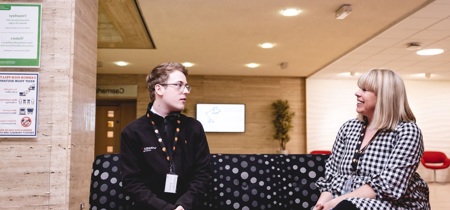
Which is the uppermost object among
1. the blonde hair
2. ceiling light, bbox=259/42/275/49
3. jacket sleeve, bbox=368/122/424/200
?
ceiling light, bbox=259/42/275/49

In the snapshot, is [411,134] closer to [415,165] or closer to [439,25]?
[415,165]

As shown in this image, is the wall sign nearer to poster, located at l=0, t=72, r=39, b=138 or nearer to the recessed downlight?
the recessed downlight

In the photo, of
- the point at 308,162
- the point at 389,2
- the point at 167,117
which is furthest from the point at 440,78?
the point at 167,117

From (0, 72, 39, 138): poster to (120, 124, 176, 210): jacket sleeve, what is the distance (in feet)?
3.62

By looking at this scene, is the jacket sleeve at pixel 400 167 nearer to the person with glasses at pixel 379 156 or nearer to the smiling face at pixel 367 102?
the person with glasses at pixel 379 156

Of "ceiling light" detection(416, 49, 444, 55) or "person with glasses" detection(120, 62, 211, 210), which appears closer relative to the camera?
"person with glasses" detection(120, 62, 211, 210)

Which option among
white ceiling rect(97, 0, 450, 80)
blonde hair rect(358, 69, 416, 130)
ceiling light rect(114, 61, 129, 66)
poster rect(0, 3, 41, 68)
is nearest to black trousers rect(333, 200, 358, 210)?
blonde hair rect(358, 69, 416, 130)

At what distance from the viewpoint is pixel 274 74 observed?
39.8 feet

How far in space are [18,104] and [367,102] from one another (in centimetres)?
263

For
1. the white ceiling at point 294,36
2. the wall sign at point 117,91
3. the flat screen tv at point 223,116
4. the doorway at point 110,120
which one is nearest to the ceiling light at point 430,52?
the white ceiling at point 294,36

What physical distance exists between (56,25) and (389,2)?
448 cm

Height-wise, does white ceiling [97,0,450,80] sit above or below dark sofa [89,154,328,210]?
above

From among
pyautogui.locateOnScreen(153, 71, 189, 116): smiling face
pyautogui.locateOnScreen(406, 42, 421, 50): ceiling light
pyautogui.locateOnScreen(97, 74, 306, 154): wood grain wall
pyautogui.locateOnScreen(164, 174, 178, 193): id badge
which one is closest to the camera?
pyautogui.locateOnScreen(164, 174, 178, 193): id badge

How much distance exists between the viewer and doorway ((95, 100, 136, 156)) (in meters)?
12.6
